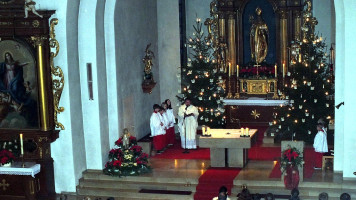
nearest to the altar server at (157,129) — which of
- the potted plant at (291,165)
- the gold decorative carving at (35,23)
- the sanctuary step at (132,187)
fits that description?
the sanctuary step at (132,187)

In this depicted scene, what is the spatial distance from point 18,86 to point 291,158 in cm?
805

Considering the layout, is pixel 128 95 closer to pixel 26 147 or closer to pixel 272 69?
pixel 26 147

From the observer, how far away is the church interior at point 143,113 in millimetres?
19469

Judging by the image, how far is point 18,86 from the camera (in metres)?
20.0

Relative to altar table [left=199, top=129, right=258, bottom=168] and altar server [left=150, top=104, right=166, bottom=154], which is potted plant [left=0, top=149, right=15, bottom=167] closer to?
altar server [left=150, top=104, right=166, bottom=154]

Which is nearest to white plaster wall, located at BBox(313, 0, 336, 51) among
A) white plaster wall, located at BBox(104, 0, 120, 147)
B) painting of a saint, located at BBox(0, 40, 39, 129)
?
white plaster wall, located at BBox(104, 0, 120, 147)

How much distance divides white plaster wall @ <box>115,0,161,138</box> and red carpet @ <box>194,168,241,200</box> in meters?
3.57

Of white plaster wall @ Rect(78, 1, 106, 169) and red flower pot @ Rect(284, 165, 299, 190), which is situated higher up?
white plaster wall @ Rect(78, 1, 106, 169)

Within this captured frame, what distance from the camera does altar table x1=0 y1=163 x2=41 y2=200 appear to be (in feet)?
64.6

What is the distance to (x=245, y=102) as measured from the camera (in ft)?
87.0

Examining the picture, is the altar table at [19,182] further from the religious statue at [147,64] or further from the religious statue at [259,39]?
the religious statue at [259,39]

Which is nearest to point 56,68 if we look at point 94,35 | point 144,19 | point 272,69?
point 94,35

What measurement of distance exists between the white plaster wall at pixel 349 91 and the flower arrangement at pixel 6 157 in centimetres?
949

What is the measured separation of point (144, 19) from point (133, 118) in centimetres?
372
